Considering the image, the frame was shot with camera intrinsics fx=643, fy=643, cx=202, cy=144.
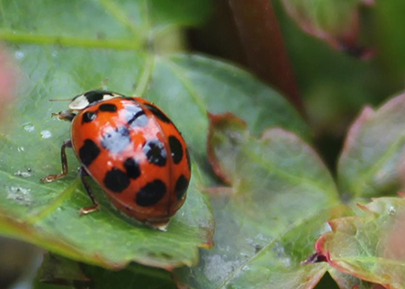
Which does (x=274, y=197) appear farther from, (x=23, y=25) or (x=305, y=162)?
(x=23, y=25)

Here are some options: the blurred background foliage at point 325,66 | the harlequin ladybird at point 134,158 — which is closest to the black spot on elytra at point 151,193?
the harlequin ladybird at point 134,158

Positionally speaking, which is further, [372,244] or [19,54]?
[19,54]

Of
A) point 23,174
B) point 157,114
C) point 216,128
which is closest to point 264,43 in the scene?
point 216,128

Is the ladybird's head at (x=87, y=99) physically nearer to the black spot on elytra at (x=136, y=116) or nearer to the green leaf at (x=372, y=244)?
the black spot on elytra at (x=136, y=116)

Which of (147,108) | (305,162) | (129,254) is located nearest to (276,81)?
(305,162)

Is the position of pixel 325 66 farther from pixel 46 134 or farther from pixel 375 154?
pixel 46 134

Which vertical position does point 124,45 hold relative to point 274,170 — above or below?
above
